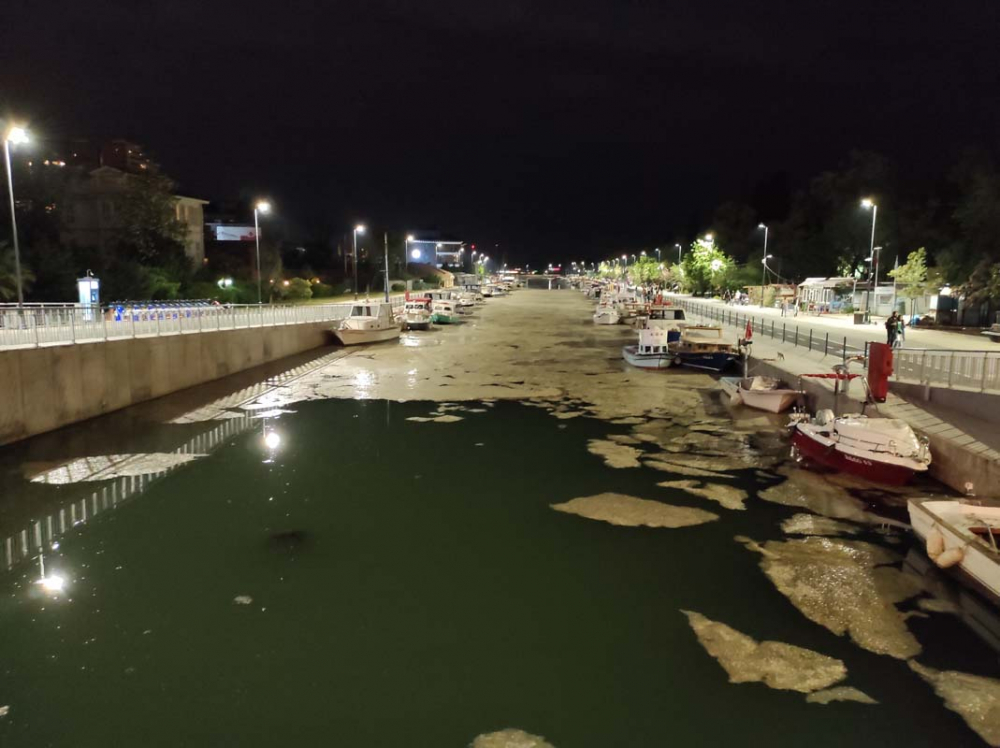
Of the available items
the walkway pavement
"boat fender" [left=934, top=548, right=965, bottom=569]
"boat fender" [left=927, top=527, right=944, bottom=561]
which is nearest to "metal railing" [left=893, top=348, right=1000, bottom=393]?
"boat fender" [left=927, top=527, right=944, bottom=561]

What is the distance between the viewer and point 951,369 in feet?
55.7

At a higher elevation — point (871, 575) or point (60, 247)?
point (60, 247)

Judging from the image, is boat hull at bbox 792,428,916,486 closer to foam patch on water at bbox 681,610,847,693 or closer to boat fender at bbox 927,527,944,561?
boat fender at bbox 927,527,944,561

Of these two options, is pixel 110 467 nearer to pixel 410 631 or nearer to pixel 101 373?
pixel 101 373

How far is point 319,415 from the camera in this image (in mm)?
24391

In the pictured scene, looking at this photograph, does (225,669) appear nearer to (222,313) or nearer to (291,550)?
(291,550)

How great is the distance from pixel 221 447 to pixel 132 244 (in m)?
34.5

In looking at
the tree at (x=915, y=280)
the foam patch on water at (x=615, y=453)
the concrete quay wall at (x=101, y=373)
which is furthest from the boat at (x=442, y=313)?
the foam patch on water at (x=615, y=453)

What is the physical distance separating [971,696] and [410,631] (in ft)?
22.1

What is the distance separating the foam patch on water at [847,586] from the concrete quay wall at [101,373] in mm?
17917

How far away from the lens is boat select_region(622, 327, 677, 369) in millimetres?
34500

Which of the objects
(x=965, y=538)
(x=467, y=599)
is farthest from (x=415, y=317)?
(x=965, y=538)

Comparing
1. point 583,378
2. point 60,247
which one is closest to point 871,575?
point 583,378

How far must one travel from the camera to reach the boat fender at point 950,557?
11.0 meters
